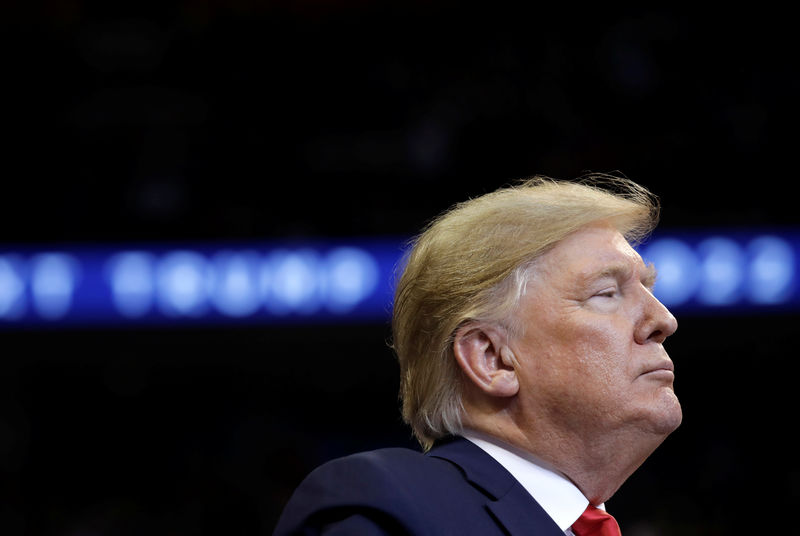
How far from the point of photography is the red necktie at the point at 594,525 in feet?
5.15

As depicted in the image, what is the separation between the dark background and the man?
3643 millimetres

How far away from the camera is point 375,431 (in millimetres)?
6883

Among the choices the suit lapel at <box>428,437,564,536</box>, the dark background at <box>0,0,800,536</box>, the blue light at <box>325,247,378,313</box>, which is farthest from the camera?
the dark background at <box>0,0,800,536</box>

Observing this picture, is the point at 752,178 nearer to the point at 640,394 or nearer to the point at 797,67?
the point at 797,67

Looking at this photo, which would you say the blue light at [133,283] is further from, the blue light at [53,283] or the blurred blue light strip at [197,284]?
the blue light at [53,283]

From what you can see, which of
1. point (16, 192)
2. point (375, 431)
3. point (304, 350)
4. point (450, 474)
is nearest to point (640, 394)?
point (450, 474)

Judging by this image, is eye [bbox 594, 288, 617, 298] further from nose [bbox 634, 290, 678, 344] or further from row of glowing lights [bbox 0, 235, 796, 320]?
row of glowing lights [bbox 0, 235, 796, 320]

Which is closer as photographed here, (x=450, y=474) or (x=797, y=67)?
(x=450, y=474)

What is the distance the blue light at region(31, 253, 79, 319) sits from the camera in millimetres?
5324

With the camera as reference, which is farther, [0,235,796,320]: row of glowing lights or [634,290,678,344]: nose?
[0,235,796,320]: row of glowing lights

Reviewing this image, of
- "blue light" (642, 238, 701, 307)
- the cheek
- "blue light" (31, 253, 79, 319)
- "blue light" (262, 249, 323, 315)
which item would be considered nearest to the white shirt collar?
the cheek

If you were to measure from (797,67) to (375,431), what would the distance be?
130 inches

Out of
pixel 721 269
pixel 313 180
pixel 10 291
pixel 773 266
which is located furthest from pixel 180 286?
pixel 773 266

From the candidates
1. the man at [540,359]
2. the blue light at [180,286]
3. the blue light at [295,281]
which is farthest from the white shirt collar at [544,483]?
the blue light at [180,286]
